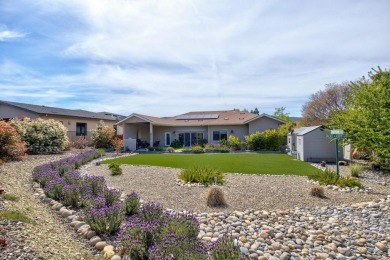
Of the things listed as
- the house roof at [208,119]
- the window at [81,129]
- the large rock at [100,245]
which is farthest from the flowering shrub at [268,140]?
the large rock at [100,245]

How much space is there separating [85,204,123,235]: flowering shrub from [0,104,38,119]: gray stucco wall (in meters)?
21.8

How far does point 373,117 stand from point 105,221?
12.3 meters

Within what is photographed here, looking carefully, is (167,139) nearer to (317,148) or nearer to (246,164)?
(246,164)

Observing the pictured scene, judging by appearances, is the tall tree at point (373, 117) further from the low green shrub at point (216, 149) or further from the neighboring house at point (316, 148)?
the low green shrub at point (216, 149)

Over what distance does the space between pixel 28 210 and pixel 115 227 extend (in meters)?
2.01

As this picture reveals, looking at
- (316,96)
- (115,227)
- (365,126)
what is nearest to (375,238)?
(115,227)

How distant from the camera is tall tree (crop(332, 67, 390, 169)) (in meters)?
11.1

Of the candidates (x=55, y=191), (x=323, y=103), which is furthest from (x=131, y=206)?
(x=323, y=103)

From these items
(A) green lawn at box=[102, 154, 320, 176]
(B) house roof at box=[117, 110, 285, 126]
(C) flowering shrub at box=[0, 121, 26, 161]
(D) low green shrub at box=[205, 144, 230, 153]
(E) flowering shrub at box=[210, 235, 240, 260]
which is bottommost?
(E) flowering shrub at box=[210, 235, 240, 260]

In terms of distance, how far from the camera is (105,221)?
14.7 feet

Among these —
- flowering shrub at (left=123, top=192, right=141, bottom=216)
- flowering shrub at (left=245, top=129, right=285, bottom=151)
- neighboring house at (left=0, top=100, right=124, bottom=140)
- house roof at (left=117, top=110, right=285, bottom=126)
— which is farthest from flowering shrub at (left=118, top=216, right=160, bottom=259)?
neighboring house at (left=0, top=100, right=124, bottom=140)

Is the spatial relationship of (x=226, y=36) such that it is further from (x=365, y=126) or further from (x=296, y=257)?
(x=296, y=257)

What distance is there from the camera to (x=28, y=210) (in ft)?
16.8

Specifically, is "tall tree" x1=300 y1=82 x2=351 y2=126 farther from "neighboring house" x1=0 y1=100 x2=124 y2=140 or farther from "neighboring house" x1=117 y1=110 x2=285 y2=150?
"neighboring house" x1=0 y1=100 x2=124 y2=140
